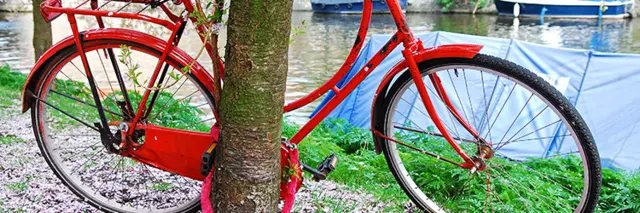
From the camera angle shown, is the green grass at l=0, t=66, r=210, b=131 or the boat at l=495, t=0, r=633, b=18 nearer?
the green grass at l=0, t=66, r=210, b=131

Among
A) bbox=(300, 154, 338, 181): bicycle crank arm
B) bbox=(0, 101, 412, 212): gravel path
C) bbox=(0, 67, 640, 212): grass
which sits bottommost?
bbox=(0, 67, 640, 212): grass

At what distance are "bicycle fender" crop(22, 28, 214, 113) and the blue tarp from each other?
3842 mm

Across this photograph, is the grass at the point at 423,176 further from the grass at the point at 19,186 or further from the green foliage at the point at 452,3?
the green foliage at the point at 452,3

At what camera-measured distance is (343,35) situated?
66.3 feet

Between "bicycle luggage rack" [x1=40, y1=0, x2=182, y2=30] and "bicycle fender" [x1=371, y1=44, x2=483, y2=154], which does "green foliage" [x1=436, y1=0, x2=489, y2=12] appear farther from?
"bicycle luggage rack" [x1=40, y1=0, x2=182, y2=30]

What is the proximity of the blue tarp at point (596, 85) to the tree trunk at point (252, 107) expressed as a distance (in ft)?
13.6

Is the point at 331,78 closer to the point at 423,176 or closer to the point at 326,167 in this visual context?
the point at 326,167

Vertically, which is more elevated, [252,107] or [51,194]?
[252,107]

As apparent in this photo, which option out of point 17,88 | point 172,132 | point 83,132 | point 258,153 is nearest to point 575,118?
point 258,153

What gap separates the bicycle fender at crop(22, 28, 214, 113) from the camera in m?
2.48

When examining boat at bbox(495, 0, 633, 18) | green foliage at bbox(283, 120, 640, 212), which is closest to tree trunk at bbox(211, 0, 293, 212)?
green foliage at bbox(283, 120, 640, 212)

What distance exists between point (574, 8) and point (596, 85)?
64.4ft

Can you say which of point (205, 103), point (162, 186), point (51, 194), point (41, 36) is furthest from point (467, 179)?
point (41, 36)

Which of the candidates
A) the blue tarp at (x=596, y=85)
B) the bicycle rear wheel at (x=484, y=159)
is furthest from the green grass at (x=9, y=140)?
the blue tarp at (x=596, y=85)
